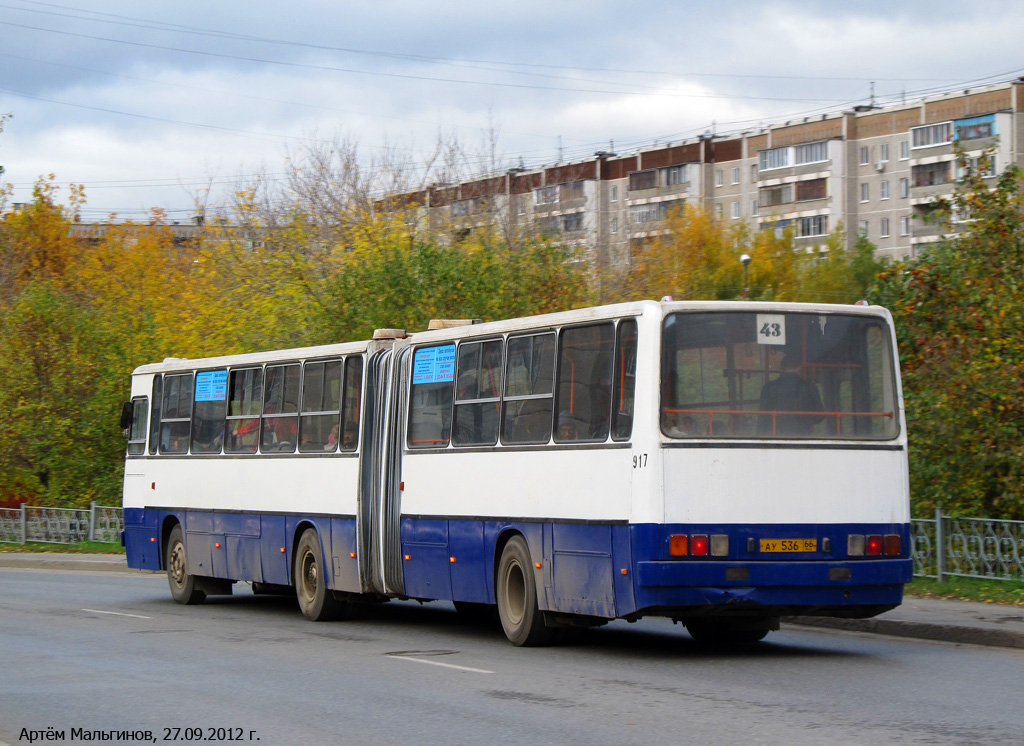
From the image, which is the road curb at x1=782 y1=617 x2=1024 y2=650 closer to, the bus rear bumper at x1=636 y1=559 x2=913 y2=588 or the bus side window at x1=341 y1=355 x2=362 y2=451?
the bus rear bumper at x1=636 y1=559 x2=913 y2=588

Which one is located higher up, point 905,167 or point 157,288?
point 905,167

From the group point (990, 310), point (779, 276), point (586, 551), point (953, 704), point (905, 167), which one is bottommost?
point (953, 704)

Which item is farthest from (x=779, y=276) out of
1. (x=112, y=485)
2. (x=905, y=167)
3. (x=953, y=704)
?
(x=953, y=704)

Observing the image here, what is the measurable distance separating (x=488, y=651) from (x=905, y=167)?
83.7 m

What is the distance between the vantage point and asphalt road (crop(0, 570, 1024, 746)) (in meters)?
9.02

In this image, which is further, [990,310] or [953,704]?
[990,310]

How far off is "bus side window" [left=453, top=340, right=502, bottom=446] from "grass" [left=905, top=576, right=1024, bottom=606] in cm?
522

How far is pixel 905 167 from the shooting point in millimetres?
92438

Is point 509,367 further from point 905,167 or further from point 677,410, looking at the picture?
point 905,167

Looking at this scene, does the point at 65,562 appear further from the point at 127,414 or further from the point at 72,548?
the point at 127,414

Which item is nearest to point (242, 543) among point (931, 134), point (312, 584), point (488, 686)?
point (312, 584)

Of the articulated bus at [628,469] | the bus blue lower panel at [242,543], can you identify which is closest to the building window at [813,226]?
the bus blue lower panel at [242,543]

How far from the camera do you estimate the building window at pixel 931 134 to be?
87.4 meters

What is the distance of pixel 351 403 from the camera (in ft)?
56.3
